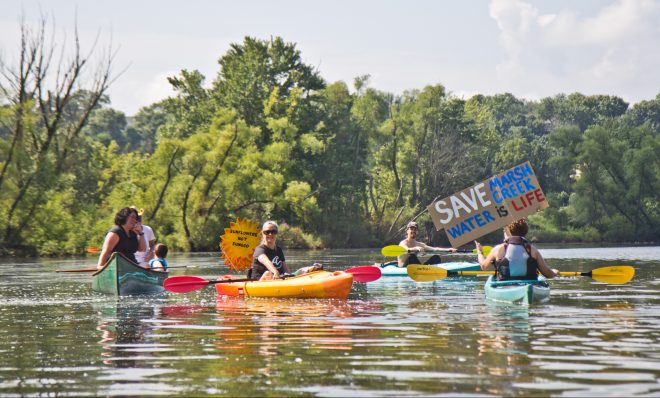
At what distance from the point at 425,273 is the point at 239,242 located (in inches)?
143

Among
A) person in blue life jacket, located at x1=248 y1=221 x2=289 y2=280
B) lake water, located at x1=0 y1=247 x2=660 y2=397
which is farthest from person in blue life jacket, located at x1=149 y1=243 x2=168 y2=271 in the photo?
person in blue life jacket, located at x1=248 y1=221 x2=289 y2=280

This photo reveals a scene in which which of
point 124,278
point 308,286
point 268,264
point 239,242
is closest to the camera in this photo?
point 308,286

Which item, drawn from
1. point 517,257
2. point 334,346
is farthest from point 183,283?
point 334,346

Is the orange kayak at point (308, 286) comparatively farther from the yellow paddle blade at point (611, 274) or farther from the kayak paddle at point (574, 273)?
the yellow paddle blade at point (611, 274)

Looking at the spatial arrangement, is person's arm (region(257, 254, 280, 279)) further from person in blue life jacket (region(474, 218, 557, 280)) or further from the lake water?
person in blue life jacket (region(474, 218, 557, 280))

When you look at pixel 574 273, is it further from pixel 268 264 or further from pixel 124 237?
pixel 124 237

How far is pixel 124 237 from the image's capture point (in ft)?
61.4

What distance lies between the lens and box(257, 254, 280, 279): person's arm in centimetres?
1828

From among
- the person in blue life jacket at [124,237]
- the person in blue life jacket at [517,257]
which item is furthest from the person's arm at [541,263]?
the person in blue life jacket at [124,237]

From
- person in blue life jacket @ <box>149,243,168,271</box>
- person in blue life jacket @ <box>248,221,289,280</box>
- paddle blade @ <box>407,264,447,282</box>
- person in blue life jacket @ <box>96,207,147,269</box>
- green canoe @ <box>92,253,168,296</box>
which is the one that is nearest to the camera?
person in blue life jacket @ <box>248,221,289,280</box>

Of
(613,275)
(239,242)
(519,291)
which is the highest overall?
(239,242)

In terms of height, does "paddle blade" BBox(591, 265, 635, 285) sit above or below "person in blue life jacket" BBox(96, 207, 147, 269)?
below

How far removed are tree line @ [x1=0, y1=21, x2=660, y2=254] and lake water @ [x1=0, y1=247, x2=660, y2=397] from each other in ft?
106

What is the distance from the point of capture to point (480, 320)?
14.1m
